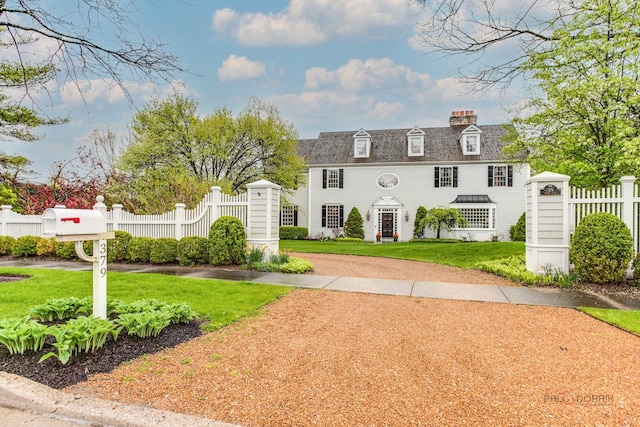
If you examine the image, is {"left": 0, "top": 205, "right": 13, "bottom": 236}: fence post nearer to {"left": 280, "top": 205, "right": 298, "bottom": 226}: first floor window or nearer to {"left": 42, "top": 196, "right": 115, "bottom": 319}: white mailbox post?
{"left": 42, "top": 196, "right": 115, "bottom": 319}: white mailbox post

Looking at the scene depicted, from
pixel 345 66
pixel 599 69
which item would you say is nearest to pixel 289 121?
pixel 345 66

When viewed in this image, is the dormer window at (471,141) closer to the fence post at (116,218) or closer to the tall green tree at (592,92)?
the tall green tree at (592,92)

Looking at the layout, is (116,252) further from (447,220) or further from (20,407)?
(447,220)

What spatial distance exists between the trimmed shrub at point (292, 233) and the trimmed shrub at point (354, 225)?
2.98 meters

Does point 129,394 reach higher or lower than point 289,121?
lower

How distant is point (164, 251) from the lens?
9.94 meters

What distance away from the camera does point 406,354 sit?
3680 mm

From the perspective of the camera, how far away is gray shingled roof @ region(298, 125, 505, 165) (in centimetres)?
2277

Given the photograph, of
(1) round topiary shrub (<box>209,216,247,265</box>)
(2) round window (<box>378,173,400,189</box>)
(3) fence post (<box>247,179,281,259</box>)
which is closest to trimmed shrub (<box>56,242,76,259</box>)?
(1) round topiary shrub (<box>209,216,247,265</box>)

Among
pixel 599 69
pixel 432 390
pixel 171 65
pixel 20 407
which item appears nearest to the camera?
pixel 20 407

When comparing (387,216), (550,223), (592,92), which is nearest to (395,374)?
(550,223)

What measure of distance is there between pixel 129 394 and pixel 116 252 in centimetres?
881

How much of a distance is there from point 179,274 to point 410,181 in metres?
17.8

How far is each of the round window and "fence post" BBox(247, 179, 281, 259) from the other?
14.6 metres
